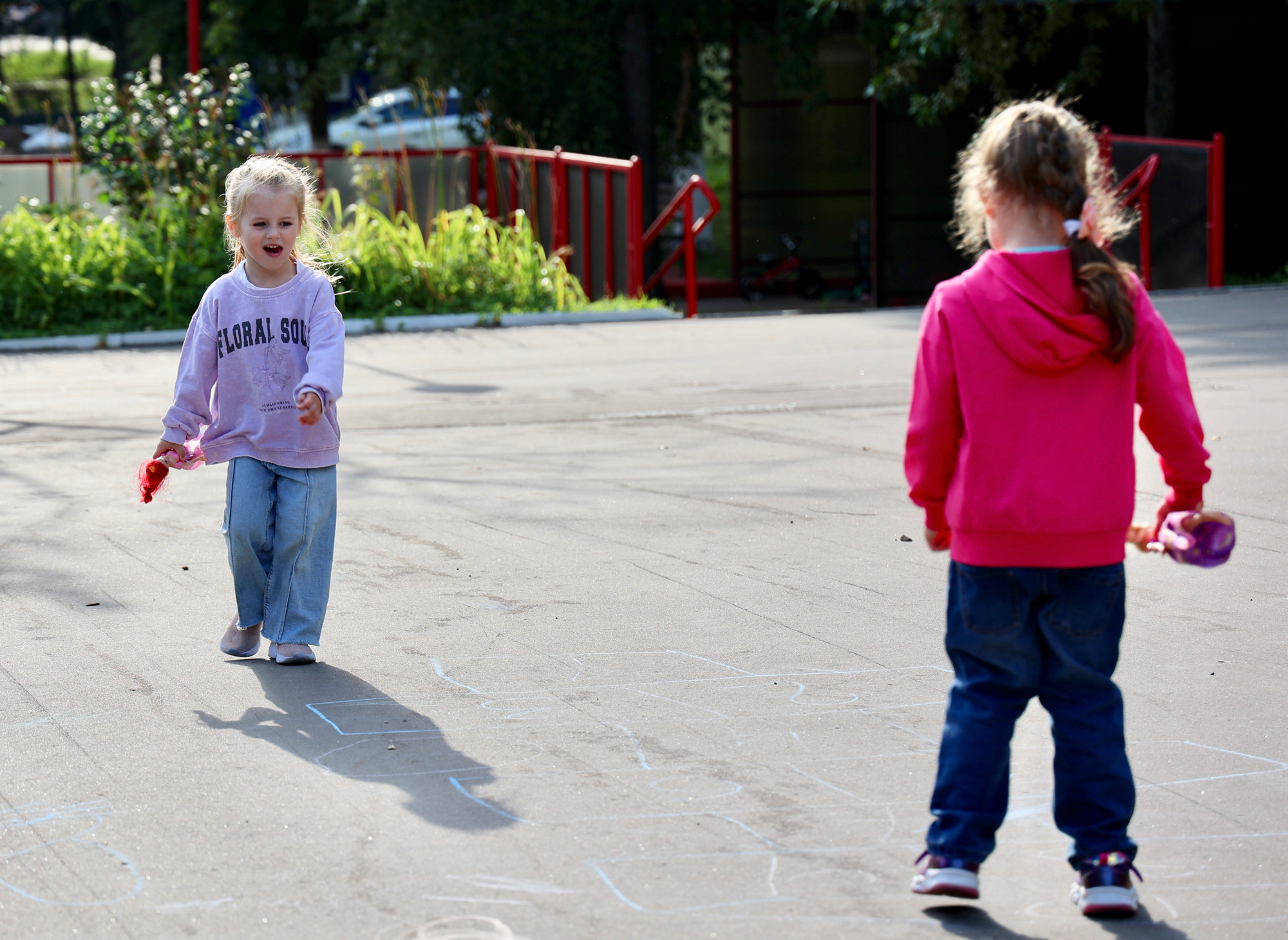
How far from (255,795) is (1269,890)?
2.19 metres

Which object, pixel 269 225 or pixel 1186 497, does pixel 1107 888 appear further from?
pixel 269 225

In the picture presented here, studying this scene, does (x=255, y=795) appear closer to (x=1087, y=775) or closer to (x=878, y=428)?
(x=1087, y=775)

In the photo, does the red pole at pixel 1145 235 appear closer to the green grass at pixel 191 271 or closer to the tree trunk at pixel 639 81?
the green grass at pixel 191 271

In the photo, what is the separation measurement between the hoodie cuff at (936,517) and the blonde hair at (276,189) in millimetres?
2394

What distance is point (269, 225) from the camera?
4746 millimetres

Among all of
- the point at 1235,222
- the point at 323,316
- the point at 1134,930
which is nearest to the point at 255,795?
the point at 323,316

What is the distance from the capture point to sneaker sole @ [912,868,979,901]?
10.1 ft

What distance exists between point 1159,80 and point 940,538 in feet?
57.0

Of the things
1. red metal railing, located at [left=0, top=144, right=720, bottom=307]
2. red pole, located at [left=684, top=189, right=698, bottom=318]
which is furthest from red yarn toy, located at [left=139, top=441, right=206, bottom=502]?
red pole, located at [left=684, top=189, right=698, bottom=318]

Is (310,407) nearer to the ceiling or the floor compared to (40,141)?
nearer to the floor

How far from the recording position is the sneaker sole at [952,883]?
3078 millimetres

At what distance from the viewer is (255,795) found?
3762 millimetres

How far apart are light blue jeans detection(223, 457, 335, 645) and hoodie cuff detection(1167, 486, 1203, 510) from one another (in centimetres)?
263

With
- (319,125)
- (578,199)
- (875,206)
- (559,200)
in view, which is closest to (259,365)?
(559,200)
